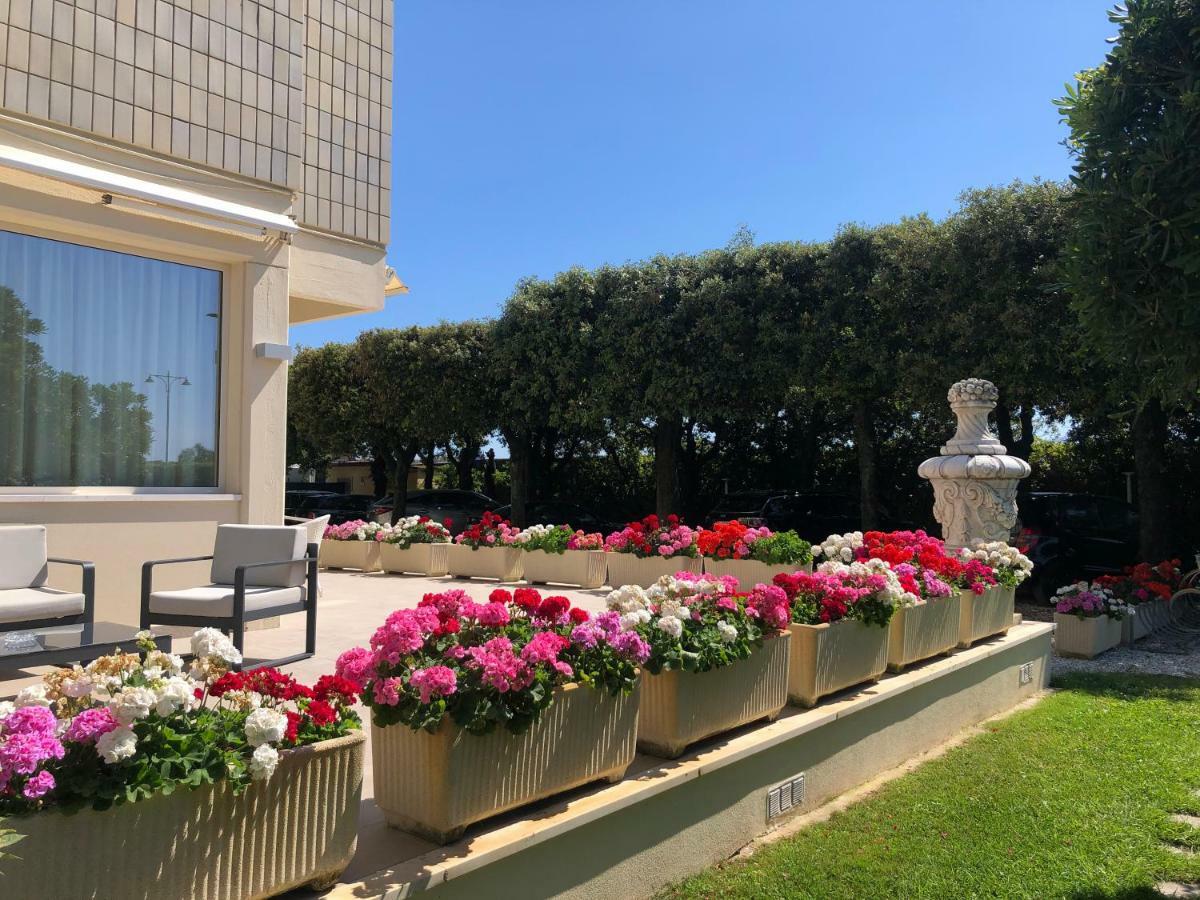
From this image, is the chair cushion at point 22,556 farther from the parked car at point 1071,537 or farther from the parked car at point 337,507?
the parked car at point 337,507

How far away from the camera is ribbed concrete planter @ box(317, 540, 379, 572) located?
10836mm

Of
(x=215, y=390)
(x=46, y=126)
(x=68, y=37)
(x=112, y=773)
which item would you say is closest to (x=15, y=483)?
(x=215, y=390)

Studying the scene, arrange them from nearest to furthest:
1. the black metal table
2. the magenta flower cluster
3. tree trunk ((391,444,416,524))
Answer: the magenta flower cluster
the black metal table
tree trunk ((391,444,416,524))

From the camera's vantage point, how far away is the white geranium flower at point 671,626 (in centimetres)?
324

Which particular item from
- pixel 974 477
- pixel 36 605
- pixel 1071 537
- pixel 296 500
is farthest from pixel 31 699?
pixel 296 500

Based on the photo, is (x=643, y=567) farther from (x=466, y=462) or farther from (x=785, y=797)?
(x=466, y=462)

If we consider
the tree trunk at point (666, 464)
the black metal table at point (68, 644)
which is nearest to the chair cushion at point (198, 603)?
the black metal table at point (68, 644)

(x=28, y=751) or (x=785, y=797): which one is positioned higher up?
(x=28, y=751)

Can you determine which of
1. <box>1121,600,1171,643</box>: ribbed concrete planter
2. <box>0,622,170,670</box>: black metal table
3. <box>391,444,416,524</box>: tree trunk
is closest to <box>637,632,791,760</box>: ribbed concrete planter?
<box>0,622,170,670</box>: black metal table

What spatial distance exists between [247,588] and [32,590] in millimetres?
1107

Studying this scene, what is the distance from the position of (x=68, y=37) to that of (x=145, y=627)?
394 cm

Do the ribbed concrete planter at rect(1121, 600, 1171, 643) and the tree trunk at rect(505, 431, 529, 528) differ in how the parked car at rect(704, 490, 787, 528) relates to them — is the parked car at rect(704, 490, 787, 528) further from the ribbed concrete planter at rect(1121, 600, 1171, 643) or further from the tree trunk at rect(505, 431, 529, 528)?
the ribbed concrete planter at rect(1121, 600, 1171, 643)

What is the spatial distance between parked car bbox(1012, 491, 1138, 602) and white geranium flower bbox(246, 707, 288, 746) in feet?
32.0

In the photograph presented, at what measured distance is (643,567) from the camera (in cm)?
909
